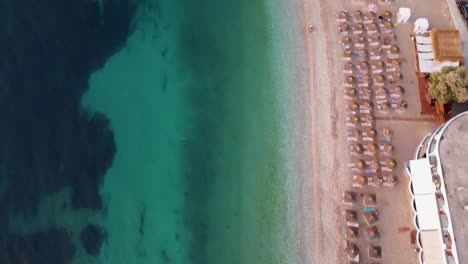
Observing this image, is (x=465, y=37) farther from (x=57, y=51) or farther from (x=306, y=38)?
(x=57, y=51)

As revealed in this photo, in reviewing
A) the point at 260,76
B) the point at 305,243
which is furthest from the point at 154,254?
the point at 260,76

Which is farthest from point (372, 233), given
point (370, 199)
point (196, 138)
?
point (196, 138)

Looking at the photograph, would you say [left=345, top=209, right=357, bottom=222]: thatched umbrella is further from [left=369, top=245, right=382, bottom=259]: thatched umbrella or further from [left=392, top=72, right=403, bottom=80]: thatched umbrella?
[left=392, top=72, right=403, bottom=80]: thatched umbrella

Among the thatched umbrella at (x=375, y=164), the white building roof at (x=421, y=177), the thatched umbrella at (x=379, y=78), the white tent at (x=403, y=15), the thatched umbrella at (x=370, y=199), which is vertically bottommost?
the thatched umbrella at (x=370, y=199)

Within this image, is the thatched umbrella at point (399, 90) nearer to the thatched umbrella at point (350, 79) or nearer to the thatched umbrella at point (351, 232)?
the thatched umbrella at point (350, 79)

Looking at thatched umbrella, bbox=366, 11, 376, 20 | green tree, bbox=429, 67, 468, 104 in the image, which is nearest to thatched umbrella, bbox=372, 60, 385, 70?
green tree, bbox=429, 67, 468, 104

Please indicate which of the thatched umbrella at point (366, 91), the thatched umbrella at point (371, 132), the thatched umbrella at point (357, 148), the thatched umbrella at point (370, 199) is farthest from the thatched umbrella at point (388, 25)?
the thatched umbrella at point (370, 199)
